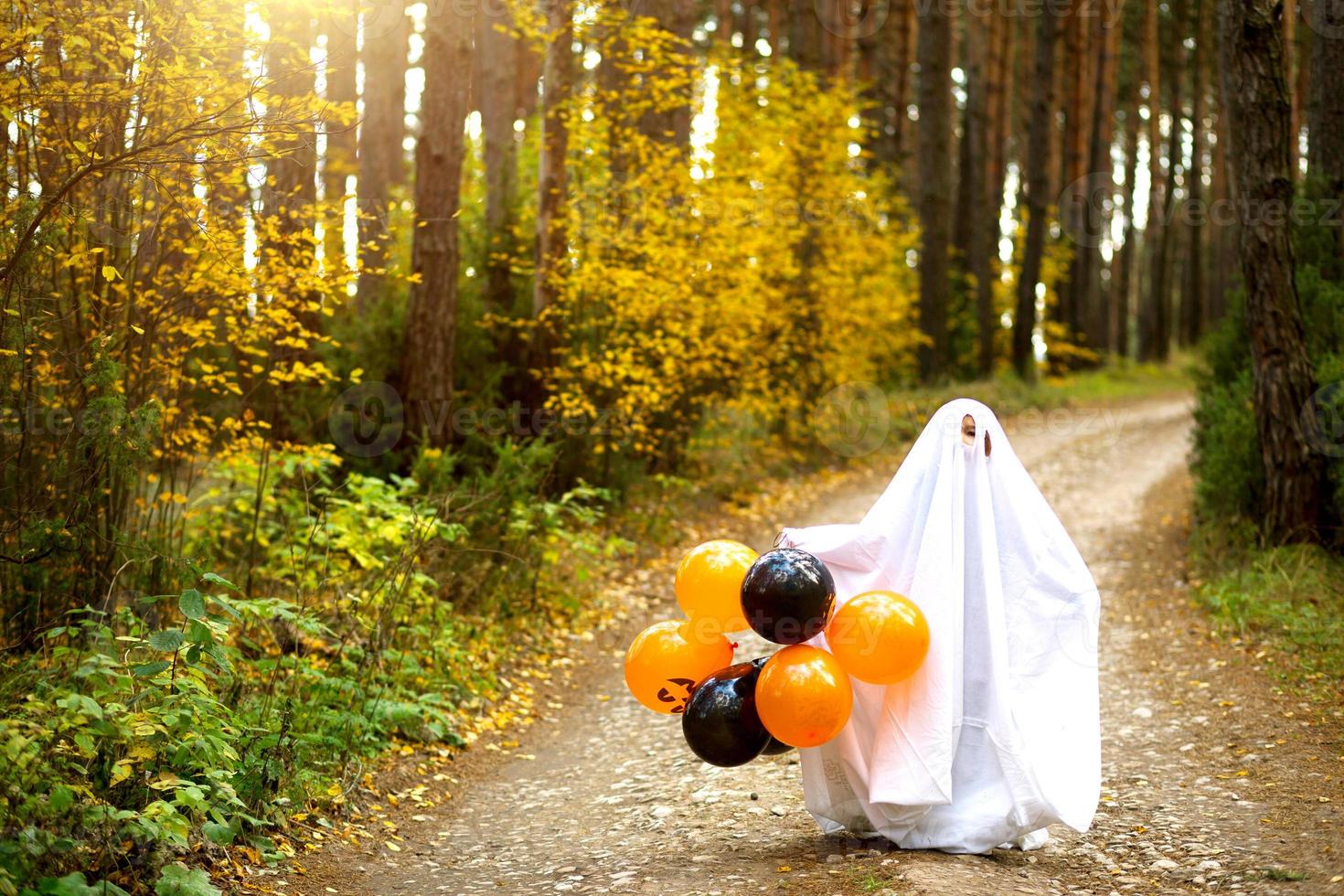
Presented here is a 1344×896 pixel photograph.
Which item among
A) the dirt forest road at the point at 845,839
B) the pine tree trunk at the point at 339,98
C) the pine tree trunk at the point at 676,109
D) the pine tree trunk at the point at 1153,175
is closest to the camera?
the dirt forest road at the point at 845,839

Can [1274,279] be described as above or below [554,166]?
below

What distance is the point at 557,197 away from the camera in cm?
1153

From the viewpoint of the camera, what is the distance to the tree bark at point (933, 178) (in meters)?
20.2

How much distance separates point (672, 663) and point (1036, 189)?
1864 cm

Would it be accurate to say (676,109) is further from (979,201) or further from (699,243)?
(979,201)

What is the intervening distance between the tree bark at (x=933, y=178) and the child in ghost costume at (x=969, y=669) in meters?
15.4

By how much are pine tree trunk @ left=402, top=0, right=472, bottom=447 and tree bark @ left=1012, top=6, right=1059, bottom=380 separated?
14.0m

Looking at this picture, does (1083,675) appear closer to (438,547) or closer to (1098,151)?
(438,547)

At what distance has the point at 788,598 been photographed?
4664 millimetres

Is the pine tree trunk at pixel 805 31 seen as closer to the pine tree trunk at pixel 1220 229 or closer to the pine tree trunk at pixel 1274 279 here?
the pine tree trunk at pixel 1274 279

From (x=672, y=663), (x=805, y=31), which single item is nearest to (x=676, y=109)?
(x=805, y=31)

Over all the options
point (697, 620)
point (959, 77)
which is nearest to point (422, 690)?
point (697, 620)

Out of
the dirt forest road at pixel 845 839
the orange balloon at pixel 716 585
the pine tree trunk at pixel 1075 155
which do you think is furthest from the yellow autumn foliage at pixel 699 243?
the pine tree trunk at pixel 1075 155

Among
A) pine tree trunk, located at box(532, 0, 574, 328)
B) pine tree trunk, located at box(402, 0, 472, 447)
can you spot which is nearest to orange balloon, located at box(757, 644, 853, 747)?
pine tree trunk, located at box(402, 0, 472, 447)
